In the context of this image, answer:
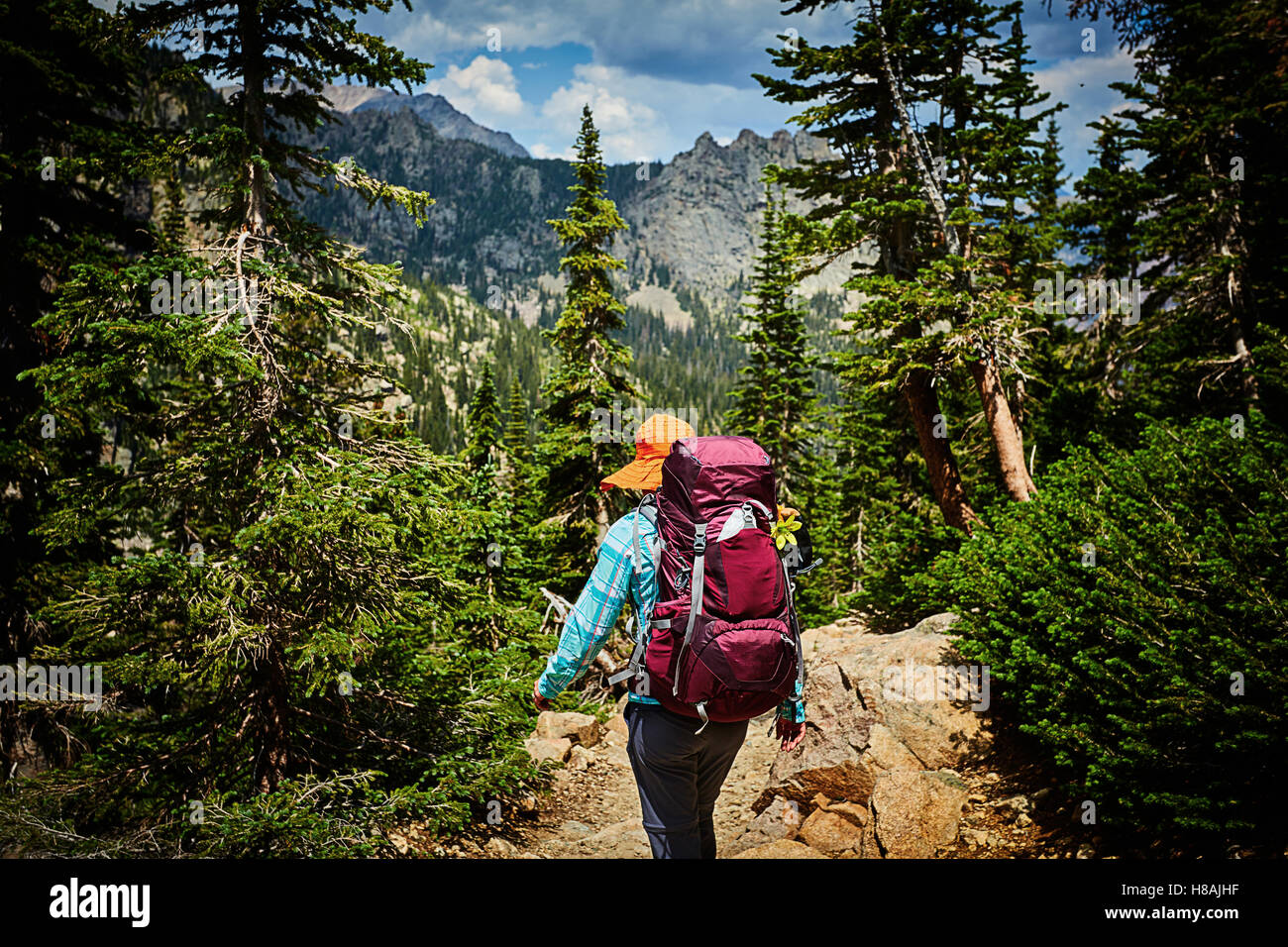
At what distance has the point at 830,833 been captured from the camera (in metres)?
6.49

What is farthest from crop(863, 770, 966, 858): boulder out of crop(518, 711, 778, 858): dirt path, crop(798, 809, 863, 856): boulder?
crop(518, 711, 778, 858): dirt path

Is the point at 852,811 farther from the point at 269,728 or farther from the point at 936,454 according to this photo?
the point at 936,454

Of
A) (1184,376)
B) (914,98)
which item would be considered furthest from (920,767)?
(914,98)

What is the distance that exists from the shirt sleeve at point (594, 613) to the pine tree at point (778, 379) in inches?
773

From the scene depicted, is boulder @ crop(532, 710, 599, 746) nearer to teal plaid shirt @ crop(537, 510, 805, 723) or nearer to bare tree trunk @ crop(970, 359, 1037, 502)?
bare tree trunk @ crop(970, 359, 1037, 502)

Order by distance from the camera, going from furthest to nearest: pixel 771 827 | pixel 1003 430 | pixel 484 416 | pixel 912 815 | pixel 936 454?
pixel 484 416, pixel 936 454, pixel 1003 430, pixel 771 827, pixel 912 815

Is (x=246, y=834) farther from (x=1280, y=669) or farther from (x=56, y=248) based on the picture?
(x=56, y=248)

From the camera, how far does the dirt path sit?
733 cm

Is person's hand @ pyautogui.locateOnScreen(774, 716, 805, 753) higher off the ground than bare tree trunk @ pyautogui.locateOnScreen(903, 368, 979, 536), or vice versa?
bare tree trunk @ pyautogui.locateOnScreen(903, 368, 979, 536)

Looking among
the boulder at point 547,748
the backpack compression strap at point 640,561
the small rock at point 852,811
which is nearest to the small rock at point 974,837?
the small rock at point 852,811

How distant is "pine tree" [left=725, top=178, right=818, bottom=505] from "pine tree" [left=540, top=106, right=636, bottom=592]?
261 inches

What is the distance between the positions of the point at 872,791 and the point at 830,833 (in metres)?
0.57

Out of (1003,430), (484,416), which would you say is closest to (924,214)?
(1003,430)

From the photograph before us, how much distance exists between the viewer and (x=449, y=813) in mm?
6211
